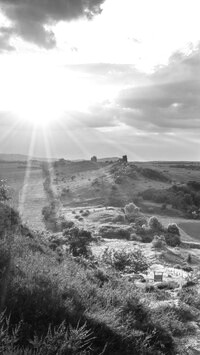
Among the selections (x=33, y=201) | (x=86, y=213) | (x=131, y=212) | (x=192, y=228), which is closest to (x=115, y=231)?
(x=131, y=212)

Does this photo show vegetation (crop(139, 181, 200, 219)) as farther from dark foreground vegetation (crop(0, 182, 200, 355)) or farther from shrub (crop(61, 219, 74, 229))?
dark foreground vegetation (crop(0, 182, 200, 355))

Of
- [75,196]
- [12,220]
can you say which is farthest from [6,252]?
[75,196]

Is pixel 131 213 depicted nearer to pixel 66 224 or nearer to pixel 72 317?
pixel 66 224

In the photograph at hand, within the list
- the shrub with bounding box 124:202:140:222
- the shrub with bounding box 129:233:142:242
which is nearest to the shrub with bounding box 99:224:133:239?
the shrub with bounding box 129:233:142:242

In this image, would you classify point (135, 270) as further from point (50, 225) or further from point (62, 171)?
point (62, 171)

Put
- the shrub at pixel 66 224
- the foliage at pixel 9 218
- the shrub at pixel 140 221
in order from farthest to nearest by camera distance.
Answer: the shrub at pixel 140 221 → the shrub at pixel 66 224 → the foliage at pixel 9 218

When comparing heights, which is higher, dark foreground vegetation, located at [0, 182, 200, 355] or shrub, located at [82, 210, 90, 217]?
dark foreground vegetation, located at [0, 182, 200, 355]

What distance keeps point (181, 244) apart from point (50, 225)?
44.3 ft

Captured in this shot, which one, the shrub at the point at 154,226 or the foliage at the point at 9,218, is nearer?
the foliage at the point at 9,218

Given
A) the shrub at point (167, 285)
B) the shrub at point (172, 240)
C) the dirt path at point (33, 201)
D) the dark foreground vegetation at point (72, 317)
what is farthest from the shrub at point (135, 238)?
the dark foreground vegetation at point (72, 317)

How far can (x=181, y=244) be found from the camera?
107 ft

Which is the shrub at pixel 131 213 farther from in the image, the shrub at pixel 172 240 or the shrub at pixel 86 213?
the shrub at pixel 172 240

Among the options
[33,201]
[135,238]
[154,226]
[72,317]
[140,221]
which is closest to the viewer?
[72,317]

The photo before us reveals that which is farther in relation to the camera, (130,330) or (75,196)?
(75,196)
